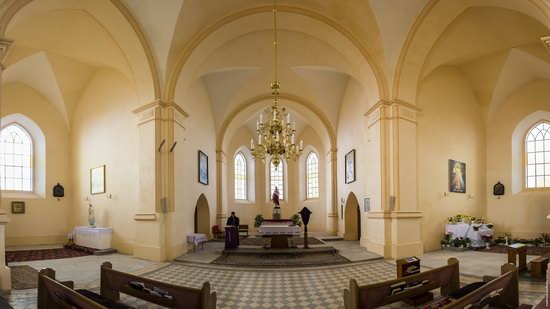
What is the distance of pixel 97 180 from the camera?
13.0m

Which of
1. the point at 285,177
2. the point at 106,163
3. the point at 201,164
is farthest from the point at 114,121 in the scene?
the point at 285,177

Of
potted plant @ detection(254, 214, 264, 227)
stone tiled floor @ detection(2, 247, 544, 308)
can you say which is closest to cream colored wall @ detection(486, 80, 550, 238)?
stone tiled floor @ detection(2, 247, 544, 308)

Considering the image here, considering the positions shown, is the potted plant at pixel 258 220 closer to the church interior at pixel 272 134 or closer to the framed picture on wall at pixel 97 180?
the church interior at pixel 272 134

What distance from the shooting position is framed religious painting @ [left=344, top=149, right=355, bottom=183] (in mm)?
14431

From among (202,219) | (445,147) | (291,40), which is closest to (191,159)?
(202,219)

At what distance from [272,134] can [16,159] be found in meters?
10.8

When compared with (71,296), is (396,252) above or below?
below

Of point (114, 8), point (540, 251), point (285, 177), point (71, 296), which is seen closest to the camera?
point (71, 296)

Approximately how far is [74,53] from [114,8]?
3.38 metres

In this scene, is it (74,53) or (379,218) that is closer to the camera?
(379,218)

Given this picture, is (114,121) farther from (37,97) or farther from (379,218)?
(379,218)

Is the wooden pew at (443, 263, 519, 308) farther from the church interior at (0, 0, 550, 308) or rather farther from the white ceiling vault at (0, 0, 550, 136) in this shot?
the white ceiling vault at (0, 0, 550, 136)

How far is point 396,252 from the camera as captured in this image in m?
10.0

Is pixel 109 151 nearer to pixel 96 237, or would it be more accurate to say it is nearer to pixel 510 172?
pixel 96 237
